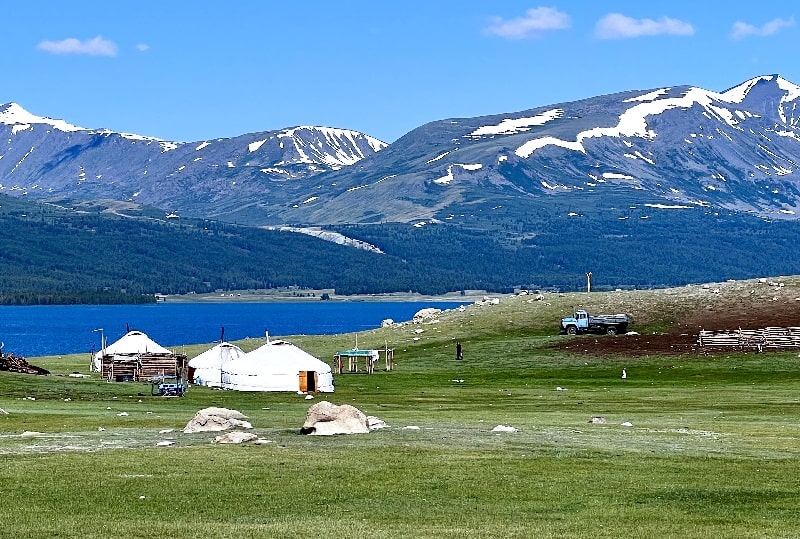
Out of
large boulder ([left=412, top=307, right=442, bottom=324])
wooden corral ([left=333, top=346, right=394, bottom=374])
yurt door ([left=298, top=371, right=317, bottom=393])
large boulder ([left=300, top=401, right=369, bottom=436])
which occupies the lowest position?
large boulder ([left=300, top=401, right=369, bottom=436])

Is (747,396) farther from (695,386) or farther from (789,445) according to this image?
(789,445)

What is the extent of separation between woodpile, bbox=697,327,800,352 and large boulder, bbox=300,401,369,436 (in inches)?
2687

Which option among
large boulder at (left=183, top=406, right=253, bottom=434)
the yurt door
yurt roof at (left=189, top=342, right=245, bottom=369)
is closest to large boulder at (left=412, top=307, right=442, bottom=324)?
yurt roof at (left=189, top=342, right=245, bottom=369)

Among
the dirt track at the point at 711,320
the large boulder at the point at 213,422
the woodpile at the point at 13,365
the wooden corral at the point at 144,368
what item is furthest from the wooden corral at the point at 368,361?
the large boulder at the point at 213,422

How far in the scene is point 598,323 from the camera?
5468 inches

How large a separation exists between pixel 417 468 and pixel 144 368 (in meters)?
75.6

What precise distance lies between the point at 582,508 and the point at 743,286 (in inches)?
4850

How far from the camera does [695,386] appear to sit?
89.1 meters

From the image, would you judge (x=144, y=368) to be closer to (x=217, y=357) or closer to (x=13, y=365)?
(x=217, y=357)

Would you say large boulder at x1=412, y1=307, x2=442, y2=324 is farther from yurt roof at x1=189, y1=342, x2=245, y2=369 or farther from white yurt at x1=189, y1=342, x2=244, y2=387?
white yurt at x1=189, y1=342, x2=244, y2=387

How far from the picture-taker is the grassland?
30562 mm

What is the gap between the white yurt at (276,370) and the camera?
9700 centimetres

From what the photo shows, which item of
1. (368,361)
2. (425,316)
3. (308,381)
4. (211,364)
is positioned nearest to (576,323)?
(368,361)

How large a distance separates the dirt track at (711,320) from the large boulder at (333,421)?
67793mm
